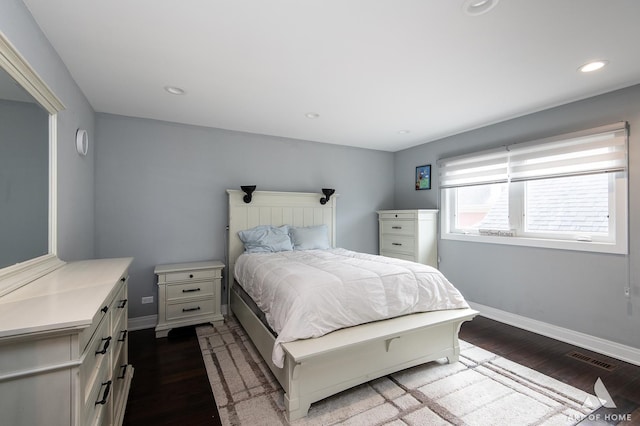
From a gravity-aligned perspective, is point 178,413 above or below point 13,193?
below

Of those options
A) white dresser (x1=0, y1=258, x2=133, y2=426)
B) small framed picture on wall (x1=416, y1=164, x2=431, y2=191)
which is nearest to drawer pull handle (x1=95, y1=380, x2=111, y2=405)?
white dresser (x1=0, y1=258, x2=133, y2=426)

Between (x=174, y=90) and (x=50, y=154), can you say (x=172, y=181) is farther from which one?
(x=50, y=154)

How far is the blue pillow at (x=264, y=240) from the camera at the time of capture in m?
3.51

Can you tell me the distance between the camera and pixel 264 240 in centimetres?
356

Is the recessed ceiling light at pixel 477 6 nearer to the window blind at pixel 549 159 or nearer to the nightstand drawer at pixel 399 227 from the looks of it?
the window blind at pixel 549 159

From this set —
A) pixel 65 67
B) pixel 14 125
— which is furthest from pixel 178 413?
pixel 65 67

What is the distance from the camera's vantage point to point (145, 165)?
10.9ft

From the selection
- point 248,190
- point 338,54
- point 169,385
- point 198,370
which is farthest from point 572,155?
point 169,385

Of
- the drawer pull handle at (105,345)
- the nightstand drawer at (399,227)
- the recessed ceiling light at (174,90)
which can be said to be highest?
the recessed ceiling light at (174,90)

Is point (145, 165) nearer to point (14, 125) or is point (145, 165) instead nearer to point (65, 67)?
point (65, 67)

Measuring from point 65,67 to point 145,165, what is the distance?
1284 mm

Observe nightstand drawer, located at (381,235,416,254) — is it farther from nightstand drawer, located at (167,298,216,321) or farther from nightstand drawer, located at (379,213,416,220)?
nightstand drawer, located at (167,298,216,321)

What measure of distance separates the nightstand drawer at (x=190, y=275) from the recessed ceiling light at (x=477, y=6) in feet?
10.3

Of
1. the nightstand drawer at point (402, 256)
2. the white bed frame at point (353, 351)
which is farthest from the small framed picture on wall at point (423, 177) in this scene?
the white bed frame at point (353, 351)
